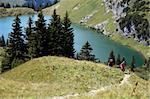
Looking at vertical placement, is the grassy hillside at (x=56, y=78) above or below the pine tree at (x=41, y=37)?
below

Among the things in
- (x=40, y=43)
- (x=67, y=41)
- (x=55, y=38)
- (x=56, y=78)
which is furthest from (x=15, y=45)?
(x=56, y=78)

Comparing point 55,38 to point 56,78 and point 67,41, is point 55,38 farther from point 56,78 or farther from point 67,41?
point 56,78

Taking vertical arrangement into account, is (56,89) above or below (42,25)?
below

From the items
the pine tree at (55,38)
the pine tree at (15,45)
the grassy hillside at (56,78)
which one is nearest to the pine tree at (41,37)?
the pine tree at (55,38)

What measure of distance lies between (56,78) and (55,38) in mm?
48743

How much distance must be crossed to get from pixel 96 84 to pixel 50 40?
53947mm

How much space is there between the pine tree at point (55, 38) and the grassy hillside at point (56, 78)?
122 feet

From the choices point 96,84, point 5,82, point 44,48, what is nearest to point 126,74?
point 96,84

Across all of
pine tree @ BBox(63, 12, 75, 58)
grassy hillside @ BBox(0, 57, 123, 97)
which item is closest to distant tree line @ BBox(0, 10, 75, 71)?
pine tree @ BBox(63, 12, 75, 58)

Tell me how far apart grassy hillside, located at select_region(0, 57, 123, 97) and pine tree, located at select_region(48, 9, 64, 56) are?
37.0 meters

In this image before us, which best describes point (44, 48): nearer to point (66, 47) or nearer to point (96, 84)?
point (66, 47)

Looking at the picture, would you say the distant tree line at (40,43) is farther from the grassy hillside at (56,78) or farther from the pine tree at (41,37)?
the grassy hillside at (56,78)

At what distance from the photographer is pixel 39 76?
177 feet

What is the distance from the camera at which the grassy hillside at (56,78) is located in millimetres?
41062
